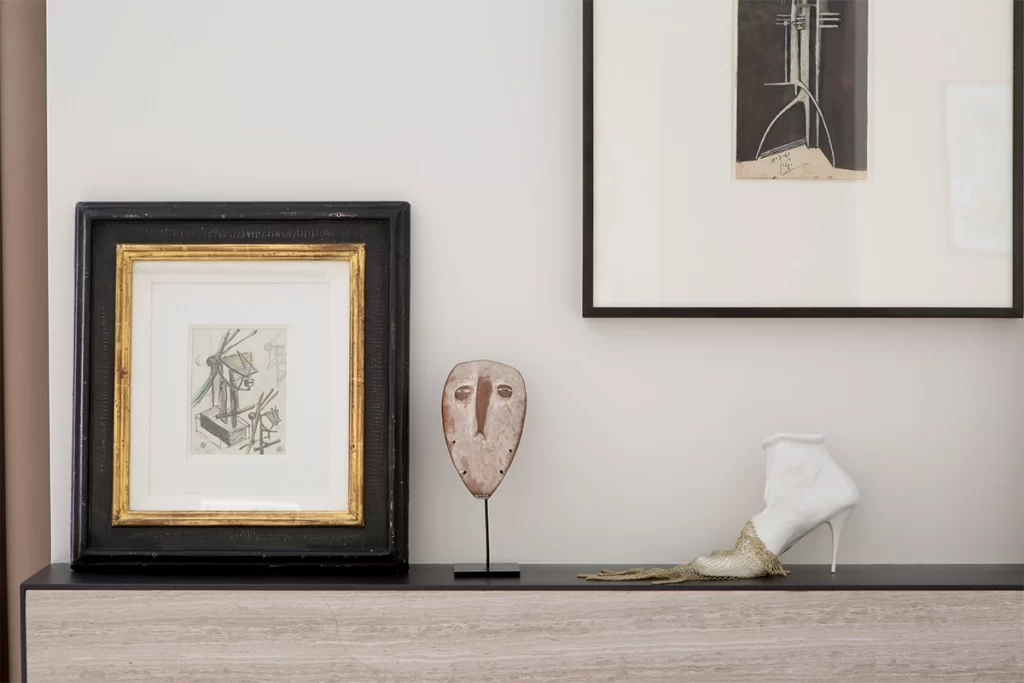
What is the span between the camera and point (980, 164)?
152 cm

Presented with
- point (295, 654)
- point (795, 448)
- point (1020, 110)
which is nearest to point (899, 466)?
Result: point (795, 448)

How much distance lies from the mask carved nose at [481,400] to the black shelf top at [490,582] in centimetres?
26

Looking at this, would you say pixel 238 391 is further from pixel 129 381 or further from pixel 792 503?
pixel 792 503

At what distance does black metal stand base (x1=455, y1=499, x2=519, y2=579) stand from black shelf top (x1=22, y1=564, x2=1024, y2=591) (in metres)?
0.02

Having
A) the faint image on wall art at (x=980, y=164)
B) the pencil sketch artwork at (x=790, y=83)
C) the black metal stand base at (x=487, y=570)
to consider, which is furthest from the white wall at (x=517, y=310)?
the pencil sketch artwork at (x=790, y=83)

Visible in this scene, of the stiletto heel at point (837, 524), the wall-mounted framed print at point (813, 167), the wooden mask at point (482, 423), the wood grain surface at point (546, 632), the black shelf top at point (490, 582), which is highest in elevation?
the wall-mounted framed print at point (813, 167)

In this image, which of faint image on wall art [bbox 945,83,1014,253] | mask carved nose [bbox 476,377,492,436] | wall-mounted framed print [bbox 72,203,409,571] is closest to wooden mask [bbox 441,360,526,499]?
mask carved nose [bbox 476,377,492,436]

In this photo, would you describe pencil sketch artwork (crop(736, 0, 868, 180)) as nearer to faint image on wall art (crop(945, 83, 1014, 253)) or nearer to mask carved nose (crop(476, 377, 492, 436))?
faint image on wall art (crop(945, 83, 1014, 253))

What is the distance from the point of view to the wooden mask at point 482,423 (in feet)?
4.68

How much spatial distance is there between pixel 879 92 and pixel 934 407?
23.2 inches

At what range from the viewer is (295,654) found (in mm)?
1358

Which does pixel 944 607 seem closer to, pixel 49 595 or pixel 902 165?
pixel 902 165

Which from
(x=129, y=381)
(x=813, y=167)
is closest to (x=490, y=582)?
(x=129, y=381)

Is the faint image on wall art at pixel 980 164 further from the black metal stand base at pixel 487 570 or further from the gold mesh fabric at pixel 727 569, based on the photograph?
the black metal stand base at pixel 487 570
